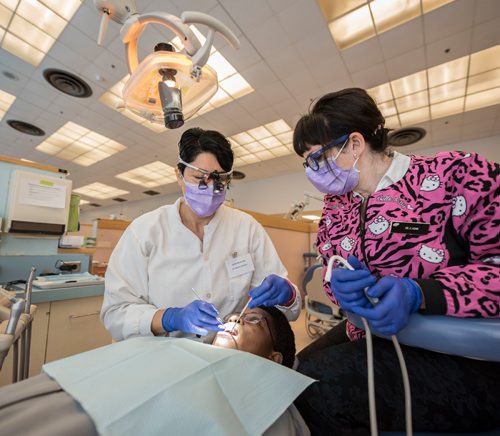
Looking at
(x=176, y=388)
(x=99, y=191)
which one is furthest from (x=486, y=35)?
(x=99, y=191)

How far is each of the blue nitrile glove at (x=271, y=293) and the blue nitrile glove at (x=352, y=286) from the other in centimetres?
41

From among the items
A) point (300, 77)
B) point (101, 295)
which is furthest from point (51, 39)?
point (101, 295)

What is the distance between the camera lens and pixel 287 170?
709 centimetres

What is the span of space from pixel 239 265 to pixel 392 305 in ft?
2.31

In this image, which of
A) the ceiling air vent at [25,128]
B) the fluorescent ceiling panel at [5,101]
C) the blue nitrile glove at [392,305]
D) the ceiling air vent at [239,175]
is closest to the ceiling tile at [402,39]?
the blue nitrile glove at [392,305]

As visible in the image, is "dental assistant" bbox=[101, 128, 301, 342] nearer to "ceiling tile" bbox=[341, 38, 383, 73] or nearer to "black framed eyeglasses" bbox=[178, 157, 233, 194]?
"black framed eyeglasses" bbox=[178, 157, 233, 194]

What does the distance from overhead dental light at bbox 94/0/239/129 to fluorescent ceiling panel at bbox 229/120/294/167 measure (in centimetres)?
379

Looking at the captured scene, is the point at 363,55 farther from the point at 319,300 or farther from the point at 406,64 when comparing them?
the point at 319,300

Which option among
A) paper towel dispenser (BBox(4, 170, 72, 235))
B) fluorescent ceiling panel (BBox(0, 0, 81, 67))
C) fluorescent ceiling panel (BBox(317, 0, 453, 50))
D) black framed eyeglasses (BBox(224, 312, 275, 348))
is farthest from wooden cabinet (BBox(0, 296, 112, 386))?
fluorescent ceiling panel (BBox(317, 0, 453, 50))

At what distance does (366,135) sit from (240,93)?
3532 mm

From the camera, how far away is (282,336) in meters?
1.03

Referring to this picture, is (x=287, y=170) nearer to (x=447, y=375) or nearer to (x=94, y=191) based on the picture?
(x=447, y=375)

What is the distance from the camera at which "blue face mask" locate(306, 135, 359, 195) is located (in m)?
0.95

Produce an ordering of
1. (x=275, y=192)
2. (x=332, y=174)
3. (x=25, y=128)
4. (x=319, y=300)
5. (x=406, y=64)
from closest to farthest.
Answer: (x=332, y=174) < (x=319, y=300) < (x=406, y=64) < (x=25, y=128) < (x=275, y=192)
